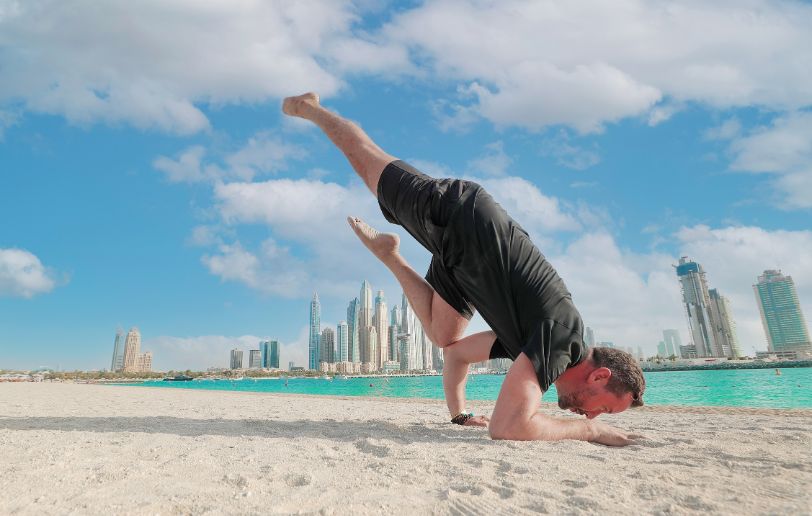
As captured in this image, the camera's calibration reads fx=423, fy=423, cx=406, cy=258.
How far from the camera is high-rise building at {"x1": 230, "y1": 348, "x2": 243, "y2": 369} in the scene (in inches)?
5157

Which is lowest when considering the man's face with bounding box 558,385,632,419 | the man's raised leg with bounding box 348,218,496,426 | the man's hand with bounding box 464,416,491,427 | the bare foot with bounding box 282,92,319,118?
the man's hand with bounding box 464,416,491,427

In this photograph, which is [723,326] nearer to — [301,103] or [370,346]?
[370,346]

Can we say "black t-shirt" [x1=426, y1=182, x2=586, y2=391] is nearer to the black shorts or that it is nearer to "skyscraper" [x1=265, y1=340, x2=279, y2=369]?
the black shorts

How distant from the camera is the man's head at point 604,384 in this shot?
252 cm

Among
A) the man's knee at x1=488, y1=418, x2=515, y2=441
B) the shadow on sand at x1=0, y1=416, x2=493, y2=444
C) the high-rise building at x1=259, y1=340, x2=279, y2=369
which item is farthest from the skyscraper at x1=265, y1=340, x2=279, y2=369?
the man's knee at x1=488, y1=418, x2=515, y2=441

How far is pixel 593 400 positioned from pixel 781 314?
431 feet

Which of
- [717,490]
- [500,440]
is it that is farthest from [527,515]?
[500,440]

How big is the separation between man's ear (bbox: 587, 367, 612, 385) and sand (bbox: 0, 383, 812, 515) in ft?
1.25

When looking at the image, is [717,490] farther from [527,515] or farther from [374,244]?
[374,244]

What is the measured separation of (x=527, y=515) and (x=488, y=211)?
1796 millimetres

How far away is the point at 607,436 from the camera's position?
102 inches

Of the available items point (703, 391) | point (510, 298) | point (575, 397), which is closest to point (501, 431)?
point (575, 397)

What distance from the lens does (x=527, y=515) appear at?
1.34 metres

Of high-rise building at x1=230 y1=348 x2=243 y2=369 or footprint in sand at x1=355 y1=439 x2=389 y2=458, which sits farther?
high-rise building at x1=230 y1=348 x2=243 y2=369
